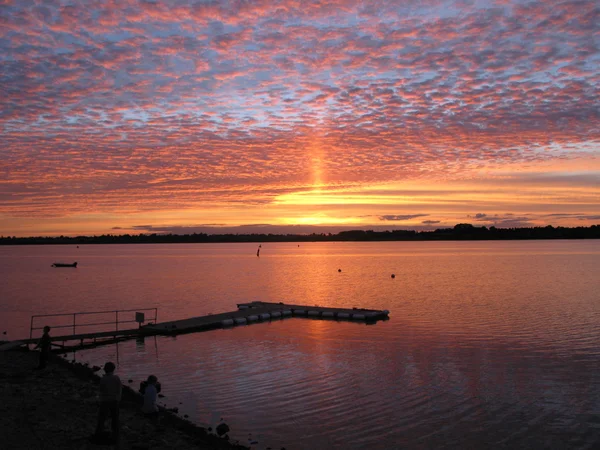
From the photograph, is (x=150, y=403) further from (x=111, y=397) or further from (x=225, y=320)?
(x=225, y=320)

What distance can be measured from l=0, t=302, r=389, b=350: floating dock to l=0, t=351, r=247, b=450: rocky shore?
8847 mm

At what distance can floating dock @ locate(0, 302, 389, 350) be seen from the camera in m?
30.0

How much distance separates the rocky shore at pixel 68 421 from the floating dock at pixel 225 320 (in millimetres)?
8847

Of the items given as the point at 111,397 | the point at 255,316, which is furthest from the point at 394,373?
the point at 255,316

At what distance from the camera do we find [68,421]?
46.5ft

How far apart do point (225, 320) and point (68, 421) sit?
21992 mm

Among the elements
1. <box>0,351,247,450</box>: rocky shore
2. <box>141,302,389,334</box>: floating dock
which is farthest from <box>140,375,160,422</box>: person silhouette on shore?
<box>141,302,389,334</box>: floating dock

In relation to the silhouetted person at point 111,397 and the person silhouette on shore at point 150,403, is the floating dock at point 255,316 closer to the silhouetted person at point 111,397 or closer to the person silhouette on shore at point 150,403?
the person silhouette on shore at point 150,403

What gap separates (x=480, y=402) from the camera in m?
18.8

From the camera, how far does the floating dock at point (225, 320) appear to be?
98.6 feet

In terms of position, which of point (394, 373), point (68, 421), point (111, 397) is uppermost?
point (111, 397)

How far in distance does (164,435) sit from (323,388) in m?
7.90

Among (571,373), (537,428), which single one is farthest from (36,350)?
(571,373)

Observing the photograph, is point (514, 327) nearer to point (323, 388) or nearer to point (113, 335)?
point (323, 388)
